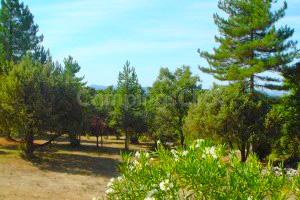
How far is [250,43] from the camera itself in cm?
3734

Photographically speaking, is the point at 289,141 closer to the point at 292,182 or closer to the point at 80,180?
the point at 80,180

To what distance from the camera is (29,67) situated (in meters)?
33.4

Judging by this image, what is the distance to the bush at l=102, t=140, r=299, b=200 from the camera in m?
8.06

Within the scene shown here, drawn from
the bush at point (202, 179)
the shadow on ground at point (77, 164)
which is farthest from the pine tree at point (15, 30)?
the bush at point (202, 179)

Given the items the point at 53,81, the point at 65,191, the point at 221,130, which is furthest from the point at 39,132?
the point at 221,130

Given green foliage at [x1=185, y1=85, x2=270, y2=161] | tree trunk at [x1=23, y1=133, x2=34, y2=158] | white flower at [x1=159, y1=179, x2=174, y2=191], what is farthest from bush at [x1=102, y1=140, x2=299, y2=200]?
green foliage at [x1=185, y1=85, x2=270, y2=161]

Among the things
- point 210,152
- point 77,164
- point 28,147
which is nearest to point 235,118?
A: point 77,164

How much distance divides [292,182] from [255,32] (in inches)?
1261

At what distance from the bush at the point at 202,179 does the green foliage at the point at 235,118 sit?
2523cm

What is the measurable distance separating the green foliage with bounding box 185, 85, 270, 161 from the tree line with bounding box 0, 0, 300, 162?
8 cm

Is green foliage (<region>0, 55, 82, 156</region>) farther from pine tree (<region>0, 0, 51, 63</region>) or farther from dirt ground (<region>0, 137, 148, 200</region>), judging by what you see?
pine tree (<region>0, 0, 51, 63</region>)

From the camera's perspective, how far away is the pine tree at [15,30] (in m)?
52.3

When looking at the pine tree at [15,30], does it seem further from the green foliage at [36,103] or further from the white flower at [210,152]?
the white flower at [210,152]

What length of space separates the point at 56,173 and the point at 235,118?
46.3 feet
